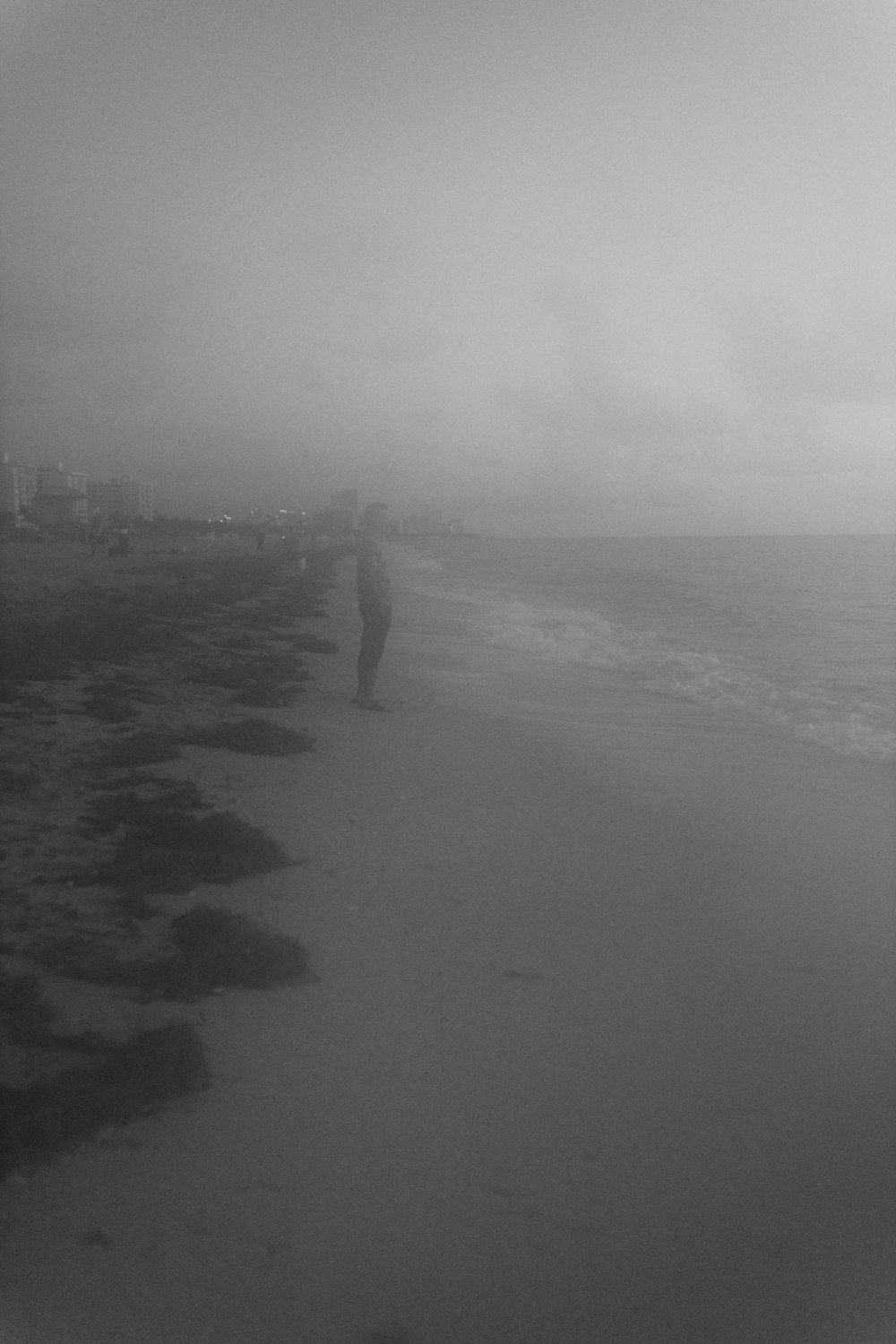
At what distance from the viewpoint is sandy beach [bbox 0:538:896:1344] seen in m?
2.48

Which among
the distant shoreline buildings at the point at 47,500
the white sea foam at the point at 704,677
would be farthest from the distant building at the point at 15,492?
the white sea foam at the point at 704,677

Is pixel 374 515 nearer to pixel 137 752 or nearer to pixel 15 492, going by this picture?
pixel 137 752

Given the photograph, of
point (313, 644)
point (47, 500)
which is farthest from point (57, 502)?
point (313, 644)

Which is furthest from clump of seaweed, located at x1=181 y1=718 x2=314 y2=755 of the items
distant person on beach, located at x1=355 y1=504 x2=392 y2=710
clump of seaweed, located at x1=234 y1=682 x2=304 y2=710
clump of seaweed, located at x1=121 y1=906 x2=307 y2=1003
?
clump of seaweed, located at x1=121 y1=906 x2=307 y2=1003

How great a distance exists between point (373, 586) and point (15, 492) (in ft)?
230

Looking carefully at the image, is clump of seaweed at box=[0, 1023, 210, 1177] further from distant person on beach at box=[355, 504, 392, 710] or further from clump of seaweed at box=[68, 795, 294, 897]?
distant person on beach at box=[355, 504, 392, 710]

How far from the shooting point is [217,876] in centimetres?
468

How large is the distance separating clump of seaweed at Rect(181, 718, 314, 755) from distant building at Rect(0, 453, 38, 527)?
197 ft

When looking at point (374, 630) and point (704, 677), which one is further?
point (704, 677)

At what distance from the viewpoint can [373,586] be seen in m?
9.01

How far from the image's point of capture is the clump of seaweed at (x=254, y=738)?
7.54 m

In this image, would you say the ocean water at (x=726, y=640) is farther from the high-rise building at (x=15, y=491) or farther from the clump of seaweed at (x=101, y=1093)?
the high-rise building at (x=15, y=491)

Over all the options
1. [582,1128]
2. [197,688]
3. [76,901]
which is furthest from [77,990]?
[197,688]

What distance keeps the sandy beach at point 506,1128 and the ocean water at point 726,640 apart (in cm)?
531
